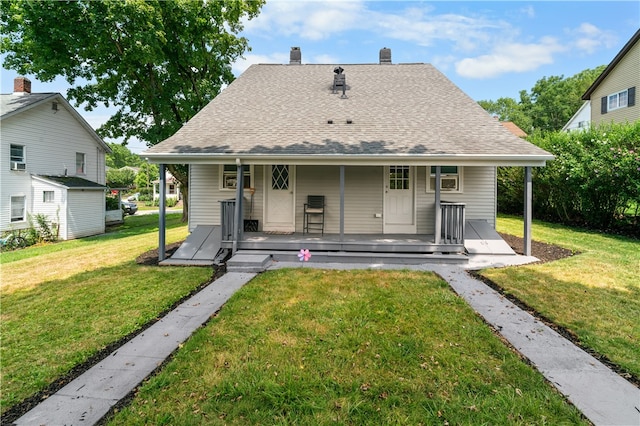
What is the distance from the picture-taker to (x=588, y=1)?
8141mm

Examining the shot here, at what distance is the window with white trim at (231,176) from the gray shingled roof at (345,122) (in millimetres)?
1017

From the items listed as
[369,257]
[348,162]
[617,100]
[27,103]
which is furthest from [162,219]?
[617,100]

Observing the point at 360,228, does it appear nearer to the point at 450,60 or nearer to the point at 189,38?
the point at 450,60

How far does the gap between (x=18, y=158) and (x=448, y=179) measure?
18106 millimetres

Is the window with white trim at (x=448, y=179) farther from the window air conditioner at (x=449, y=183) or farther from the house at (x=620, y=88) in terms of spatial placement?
the house at (x=620, y=88)

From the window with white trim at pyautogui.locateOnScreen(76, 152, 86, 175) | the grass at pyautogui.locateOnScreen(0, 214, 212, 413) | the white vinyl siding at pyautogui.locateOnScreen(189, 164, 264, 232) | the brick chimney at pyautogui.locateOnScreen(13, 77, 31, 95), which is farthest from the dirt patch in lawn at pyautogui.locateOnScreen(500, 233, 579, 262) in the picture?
the brick chimney at pyautogui.locateOnScreen(13, 77, 31, 95)

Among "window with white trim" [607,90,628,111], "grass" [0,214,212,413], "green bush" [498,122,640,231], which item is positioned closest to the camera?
"grass" [0,214,212,413]

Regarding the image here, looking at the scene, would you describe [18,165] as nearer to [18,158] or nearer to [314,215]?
[18,158]

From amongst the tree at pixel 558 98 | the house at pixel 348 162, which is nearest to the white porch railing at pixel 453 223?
the house at pixel 348 162

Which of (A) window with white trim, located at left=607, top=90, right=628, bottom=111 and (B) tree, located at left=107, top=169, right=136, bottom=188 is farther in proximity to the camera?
(B) tree, located at left=107, top=169, right=136, bottom=188

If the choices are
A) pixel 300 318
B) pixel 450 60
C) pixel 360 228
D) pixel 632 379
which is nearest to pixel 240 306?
pixel 300 318

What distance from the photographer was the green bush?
8466 mm

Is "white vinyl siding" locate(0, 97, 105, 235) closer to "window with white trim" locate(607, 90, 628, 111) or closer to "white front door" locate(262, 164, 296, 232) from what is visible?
"white front door" locate(262, 164, 296, 232)

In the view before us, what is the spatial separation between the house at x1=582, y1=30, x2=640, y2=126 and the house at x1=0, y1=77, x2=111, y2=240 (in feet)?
87.6
